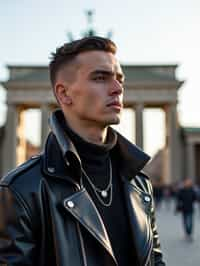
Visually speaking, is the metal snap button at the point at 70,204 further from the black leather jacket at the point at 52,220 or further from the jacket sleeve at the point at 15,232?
the jacket sleeve at the point at 15,232

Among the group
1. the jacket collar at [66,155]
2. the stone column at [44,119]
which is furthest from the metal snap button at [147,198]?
the stone column at [44,119]

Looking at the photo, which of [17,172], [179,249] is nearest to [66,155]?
[17,172]

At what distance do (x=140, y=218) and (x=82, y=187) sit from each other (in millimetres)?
309

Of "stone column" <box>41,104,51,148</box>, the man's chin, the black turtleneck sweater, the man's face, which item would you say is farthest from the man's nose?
"stone column" <box>41,104,51,148</box>

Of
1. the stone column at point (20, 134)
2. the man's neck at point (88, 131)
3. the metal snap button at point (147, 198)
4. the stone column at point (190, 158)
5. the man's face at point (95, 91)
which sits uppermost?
the stone column at point (20, 134)

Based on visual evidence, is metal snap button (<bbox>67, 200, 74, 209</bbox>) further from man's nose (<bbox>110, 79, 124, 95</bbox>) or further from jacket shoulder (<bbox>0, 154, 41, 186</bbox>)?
man's nose (<bbox>110, 79, 124, 95</bbox>)

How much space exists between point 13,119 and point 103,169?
37.0m

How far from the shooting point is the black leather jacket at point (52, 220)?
1278mm

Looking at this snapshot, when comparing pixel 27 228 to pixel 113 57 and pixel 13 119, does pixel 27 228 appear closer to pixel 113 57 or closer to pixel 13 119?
pixel 113 57

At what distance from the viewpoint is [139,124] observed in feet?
125

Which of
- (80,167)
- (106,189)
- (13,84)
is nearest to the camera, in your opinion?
(80,167)

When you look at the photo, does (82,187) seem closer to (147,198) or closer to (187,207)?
(147,198)

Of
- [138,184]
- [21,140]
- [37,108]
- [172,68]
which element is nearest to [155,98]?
[172,68]

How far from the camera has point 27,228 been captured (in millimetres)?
1298
